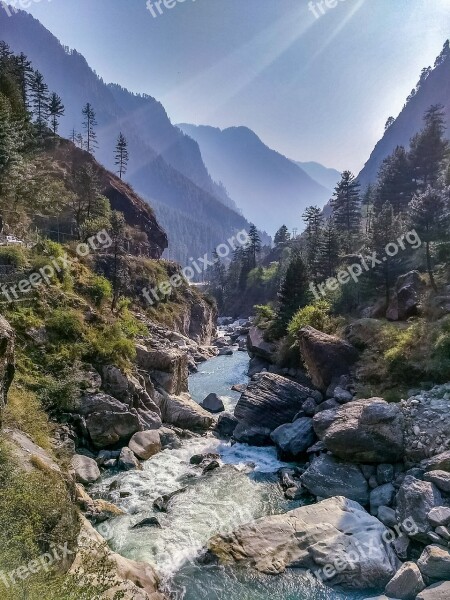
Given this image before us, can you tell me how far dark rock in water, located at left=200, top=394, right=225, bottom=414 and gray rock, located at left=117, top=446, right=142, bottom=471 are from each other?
11.7 metres

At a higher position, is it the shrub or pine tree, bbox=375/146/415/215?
pine tree, bbox=375/146/415/215

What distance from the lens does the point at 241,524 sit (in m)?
15.2

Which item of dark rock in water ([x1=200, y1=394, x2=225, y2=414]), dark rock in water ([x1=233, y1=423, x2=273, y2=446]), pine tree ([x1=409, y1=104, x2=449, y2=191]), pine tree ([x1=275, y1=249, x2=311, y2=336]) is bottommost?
dark rock in water ([x1=200, y1=394, x2=225, y2=414])

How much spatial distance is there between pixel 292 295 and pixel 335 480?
25214 mm

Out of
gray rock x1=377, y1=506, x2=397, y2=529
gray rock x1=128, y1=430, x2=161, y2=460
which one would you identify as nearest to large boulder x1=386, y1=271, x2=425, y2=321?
gray rock x1=377, y1=506, x2=397, y2=529

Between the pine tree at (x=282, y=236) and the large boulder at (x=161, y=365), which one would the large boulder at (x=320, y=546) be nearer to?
the large boulder at (x=161, y=365)

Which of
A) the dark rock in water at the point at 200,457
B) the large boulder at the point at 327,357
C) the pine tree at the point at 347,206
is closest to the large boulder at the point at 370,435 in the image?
the dark rock in water at the point at 200,457

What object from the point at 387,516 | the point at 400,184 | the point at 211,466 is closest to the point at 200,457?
the point at 211,466

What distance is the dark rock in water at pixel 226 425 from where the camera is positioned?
2563 cm

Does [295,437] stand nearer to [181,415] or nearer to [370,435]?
[370,435]

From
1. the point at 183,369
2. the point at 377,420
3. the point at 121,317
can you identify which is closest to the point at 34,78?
the point at 121,317

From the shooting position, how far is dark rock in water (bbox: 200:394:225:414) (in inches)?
1219

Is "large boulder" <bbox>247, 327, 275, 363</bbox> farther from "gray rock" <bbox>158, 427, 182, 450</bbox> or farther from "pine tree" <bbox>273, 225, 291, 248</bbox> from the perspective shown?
"pine tree" <bbox>273, 225, 291, 248</bbox>

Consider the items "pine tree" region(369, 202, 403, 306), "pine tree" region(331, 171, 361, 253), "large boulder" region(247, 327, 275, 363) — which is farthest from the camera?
"pine tree" region(331, 171, 361, 253)
